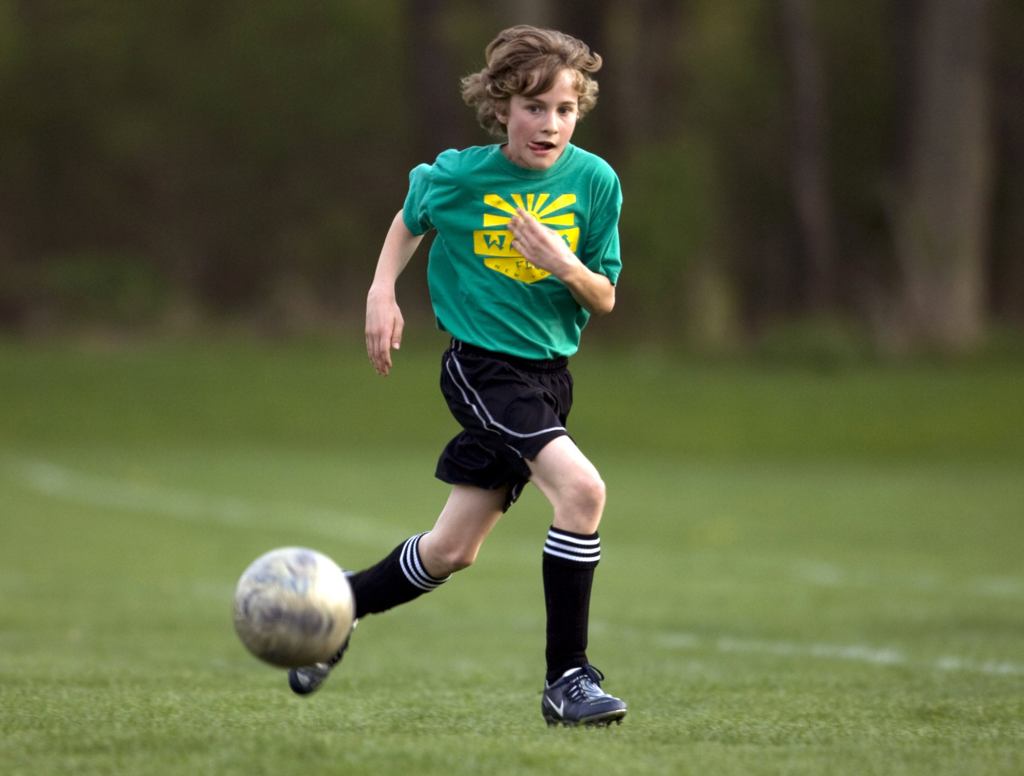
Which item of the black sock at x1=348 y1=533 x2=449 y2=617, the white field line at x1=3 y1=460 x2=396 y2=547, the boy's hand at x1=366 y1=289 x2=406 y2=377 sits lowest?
the white field line at x1=3 y1=460 x2=396 y2=547

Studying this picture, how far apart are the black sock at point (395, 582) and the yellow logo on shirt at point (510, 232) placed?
103 cm

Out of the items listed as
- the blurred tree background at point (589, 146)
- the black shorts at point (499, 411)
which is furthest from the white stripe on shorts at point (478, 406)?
the blurred tree background at point (589, 146)

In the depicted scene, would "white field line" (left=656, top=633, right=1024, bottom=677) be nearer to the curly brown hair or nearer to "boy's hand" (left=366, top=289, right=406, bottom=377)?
"boy's hand" (left=366, top=289, right=406, bottom=377)

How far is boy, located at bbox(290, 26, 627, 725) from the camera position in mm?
5816

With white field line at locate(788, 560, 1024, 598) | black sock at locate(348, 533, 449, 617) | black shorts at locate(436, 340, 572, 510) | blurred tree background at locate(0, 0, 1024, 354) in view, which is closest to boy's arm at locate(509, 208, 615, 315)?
black shorts at locate(436, 340, 572, 510)

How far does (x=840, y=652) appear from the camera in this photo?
9.10 m

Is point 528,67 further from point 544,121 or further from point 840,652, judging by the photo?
point 840,652

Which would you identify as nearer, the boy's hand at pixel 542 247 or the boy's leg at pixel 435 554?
the boy's hand at pixel 542 247

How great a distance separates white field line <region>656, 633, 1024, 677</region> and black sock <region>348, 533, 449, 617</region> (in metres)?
2.82

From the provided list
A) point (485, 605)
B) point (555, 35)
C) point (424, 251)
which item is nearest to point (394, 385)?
point (424, 251)

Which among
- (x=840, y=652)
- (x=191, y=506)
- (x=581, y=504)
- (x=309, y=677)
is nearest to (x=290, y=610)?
(x=309, y=677)

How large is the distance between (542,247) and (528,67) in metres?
0.66

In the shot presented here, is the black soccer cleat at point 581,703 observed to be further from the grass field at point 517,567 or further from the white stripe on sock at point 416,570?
the white stripe on sock at point 416,570

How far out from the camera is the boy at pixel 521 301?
5816 mm
